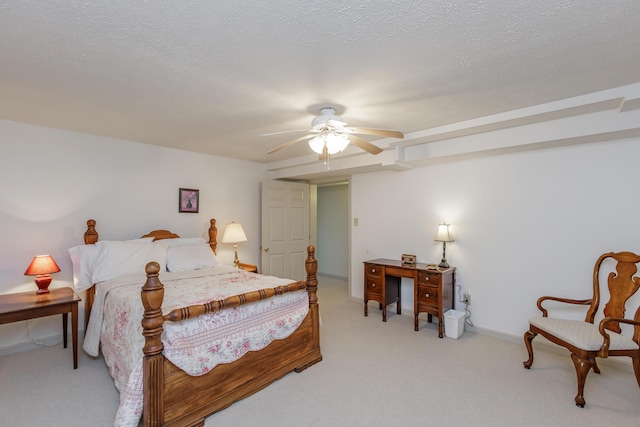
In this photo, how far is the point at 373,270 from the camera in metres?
4.07

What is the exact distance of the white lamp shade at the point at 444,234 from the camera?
12.1ft

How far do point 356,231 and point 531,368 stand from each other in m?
2.76

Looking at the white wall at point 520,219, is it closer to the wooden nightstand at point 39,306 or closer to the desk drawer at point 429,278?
the desk drawer at point 429,278

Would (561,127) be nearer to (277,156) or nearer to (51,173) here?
(277,156)

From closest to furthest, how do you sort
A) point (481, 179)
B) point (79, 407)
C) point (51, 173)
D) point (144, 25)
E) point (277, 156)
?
1. point (144, 25)
2. point (79, 407)
3. point (51, 173)
4. point (481, 179)
5. point (277, 156)

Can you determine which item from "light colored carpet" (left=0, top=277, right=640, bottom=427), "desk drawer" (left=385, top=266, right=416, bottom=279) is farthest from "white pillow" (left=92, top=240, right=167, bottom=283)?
"desk drawer" (left=385, top=266, right=416, bottom=279)

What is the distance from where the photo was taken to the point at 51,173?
3.31 m

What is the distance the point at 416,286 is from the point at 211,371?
2.46 metres

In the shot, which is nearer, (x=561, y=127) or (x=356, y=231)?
(x=561, y=127)

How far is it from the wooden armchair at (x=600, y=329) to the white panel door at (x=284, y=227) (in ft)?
11.5

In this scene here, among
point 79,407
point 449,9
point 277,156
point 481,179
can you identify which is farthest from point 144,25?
point 481,179

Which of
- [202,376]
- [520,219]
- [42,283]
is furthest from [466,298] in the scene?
[42,283]

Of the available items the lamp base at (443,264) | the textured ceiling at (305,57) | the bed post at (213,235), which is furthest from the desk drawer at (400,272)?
the bed post at (213,235)

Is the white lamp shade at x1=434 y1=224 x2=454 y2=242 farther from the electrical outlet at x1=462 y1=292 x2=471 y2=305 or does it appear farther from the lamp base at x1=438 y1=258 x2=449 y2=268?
the electrical outlet at x1=462 y1=292 x2=471 y2=305
